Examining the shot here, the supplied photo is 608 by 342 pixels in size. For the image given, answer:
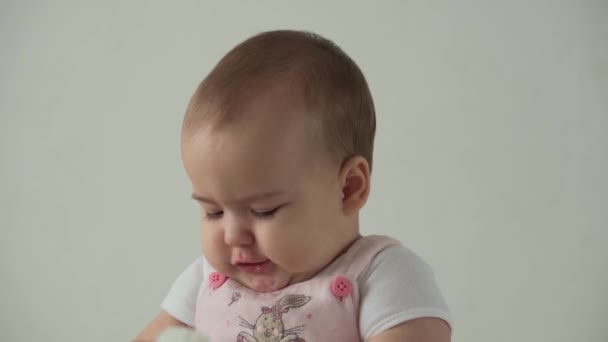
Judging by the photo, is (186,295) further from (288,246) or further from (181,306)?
(288,246)

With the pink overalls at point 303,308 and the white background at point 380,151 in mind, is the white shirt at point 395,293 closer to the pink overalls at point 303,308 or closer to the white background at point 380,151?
the pink overalls at point 303,308

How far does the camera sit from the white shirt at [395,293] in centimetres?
91

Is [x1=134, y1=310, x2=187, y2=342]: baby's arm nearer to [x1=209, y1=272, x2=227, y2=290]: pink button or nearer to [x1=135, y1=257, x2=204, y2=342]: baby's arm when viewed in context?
A: [x1=135, y1=257, x2=204, y2=342]: baby's arm

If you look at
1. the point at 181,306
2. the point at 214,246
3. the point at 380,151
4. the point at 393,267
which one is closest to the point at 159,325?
the point at 181,306

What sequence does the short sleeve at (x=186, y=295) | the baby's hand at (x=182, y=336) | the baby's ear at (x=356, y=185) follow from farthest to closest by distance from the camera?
the short sleeve at (x=186, y=295)
the baby's ear at (x=356, y=185)
the baby's hand at (x=182, y=336)

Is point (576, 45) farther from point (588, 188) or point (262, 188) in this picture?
point (262, 188)

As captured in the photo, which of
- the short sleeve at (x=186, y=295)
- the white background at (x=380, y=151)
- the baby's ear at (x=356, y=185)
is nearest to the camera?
the baby's ear at (x=356, y=185)

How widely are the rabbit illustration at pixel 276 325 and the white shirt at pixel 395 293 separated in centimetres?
7

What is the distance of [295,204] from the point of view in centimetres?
90

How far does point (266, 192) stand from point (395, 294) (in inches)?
7.2

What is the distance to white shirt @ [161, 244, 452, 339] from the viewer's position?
908 millimetres

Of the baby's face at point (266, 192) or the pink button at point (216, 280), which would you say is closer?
the baby's face at point (266, 192)

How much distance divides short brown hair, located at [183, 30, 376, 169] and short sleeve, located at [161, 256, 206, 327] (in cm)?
25

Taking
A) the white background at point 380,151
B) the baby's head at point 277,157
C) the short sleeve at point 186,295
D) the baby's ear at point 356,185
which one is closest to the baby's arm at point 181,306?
the short sleeve at point 186,295
